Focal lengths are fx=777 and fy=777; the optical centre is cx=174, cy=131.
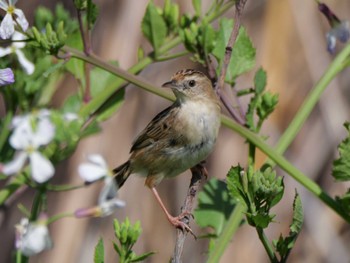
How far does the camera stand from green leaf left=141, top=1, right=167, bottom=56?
154 cm

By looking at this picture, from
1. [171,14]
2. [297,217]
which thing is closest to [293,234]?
[297,217]

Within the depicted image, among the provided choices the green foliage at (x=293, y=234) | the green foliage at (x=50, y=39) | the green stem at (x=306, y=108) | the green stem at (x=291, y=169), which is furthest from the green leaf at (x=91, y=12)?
the green foliage at (x=293, y=234)

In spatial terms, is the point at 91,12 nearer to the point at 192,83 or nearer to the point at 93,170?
the point at 93,170

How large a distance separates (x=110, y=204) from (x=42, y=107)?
1.58 ft

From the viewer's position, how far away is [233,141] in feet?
12.3

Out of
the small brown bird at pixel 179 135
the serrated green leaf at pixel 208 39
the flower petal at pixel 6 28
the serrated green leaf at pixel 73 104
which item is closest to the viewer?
the flower petal at pixel 6 28

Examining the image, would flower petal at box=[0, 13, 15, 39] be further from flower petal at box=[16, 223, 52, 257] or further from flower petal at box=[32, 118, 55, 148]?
flower petal at box=[16, 223, 52, 257]

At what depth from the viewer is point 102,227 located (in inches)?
141

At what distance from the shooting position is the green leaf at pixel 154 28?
5.07ft

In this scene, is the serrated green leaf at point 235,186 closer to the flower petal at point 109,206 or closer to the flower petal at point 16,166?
the flower petal at point 109,206

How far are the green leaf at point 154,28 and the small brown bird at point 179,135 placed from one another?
→ 0.89 feet

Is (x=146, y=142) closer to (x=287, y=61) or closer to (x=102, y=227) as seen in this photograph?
(x=102, y=227)

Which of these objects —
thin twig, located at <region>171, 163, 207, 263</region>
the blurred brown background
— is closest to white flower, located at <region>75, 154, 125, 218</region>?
thin twig, located at <region>171, 163, 207, 263</region>

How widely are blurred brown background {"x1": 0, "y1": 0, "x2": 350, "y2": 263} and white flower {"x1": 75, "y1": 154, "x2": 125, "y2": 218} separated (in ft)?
7.06
